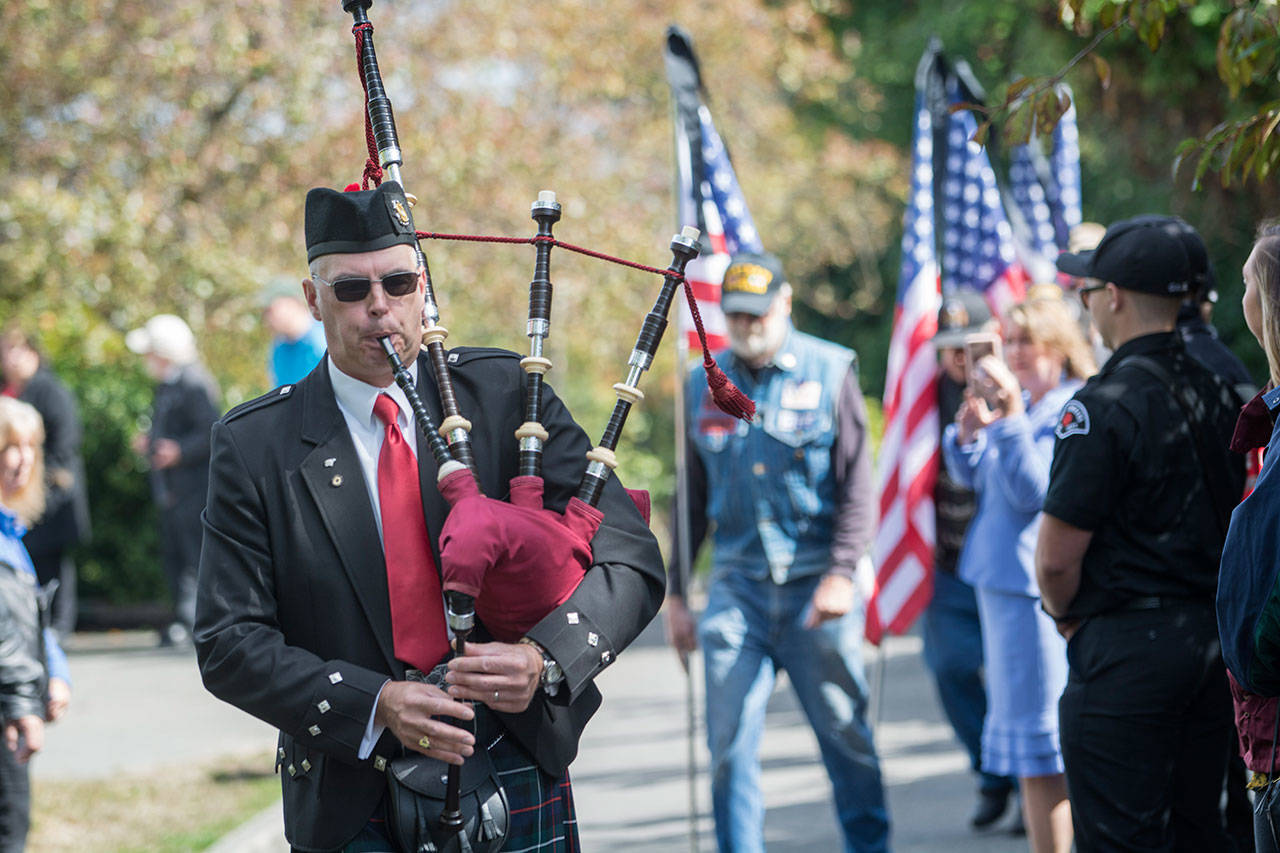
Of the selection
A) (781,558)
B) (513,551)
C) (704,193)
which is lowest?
(781,558)

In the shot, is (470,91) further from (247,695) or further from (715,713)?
(247,695)

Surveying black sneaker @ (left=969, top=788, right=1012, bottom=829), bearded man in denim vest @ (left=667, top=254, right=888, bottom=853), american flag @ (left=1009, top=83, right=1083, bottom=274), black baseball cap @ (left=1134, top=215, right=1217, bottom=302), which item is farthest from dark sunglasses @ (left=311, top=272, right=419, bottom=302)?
american flag @ (left=1009, top=83, right=1083, bottom=274)

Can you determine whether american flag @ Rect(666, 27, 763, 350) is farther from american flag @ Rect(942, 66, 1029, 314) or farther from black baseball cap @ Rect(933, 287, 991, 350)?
american flag @ Rect(942, 66, 1029, 314)

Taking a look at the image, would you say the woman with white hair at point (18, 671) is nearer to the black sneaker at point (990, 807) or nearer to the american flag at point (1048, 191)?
the black sneaker at point (990, 807)

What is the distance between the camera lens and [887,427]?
25.7 feet

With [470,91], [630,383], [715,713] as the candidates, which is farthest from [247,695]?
[470,91]

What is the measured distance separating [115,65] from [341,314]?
45.5 feet

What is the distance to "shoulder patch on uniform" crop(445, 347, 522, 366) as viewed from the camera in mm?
3488

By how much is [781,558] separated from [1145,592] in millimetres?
1862

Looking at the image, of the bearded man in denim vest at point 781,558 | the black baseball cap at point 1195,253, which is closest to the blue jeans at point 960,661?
the bearded man in denim vest at point 781,558

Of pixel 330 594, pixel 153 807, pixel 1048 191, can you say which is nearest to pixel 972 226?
pixel 1048 191

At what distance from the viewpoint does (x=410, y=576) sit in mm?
3277

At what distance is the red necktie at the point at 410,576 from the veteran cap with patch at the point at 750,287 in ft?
9.50

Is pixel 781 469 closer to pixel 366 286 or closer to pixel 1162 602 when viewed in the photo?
pixel 1162 602
